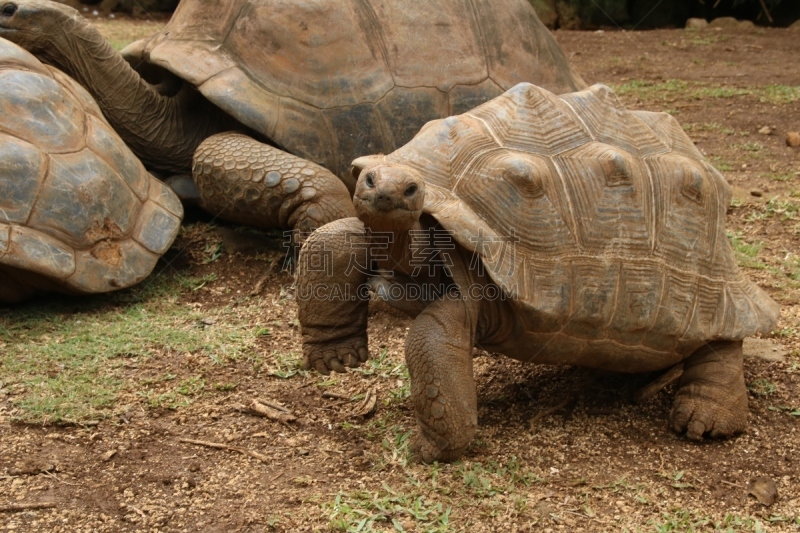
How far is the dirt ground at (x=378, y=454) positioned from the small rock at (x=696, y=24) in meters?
9.17

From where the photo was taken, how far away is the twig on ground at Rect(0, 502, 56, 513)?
2.43 metres

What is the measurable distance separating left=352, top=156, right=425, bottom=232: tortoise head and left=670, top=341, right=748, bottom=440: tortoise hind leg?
1194 millimetres

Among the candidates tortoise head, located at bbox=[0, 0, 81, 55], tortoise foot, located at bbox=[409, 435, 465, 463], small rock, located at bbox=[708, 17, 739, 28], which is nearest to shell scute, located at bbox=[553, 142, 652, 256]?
tortoise foot, located at bbox=[409, 435, 465, 463]

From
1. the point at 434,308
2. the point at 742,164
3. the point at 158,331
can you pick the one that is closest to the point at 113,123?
the point at 158,331

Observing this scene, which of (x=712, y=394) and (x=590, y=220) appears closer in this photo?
(x=590, y=220)

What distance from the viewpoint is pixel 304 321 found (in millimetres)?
3348

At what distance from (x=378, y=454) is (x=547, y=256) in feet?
2.71

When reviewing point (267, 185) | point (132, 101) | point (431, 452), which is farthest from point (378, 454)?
point (132, 101)

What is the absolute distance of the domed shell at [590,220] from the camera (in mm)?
2740

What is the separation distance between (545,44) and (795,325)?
8.58ft

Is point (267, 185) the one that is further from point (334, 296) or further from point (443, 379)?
point (443, 379)

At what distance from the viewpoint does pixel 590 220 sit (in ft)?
Answer: 9.30

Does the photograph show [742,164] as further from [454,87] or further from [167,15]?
[167,15]

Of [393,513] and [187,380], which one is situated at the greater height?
[393,513]
